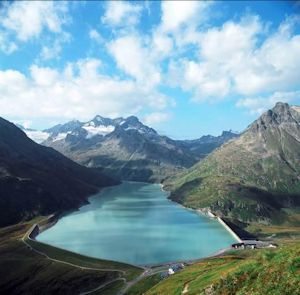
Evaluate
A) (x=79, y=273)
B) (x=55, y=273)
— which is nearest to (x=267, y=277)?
(x=79, y=273)

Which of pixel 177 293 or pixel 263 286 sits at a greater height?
pixel 263 286

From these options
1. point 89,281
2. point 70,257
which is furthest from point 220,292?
point 70,257

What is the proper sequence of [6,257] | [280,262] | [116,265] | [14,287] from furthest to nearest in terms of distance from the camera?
[6,257] < [116,265] < [14,287] < [280,262]

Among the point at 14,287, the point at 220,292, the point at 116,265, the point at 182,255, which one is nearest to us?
the point at 220,292

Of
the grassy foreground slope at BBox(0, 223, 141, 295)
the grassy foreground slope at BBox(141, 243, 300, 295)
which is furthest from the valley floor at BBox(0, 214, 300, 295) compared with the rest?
the grassy foreground slope at BBox(141, 243, 300, 295)

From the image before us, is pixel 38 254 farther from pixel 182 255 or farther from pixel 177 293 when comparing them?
pixel 177 293

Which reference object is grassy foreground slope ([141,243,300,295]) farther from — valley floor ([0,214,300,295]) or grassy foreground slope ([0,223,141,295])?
grassy foreground slope ([0,223,141,295])

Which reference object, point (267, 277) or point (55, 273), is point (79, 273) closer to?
point (55, 273)

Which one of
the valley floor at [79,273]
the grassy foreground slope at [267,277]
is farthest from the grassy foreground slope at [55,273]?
the grassy foreground slope at [267,277]

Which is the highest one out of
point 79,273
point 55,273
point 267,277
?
point 267,277
